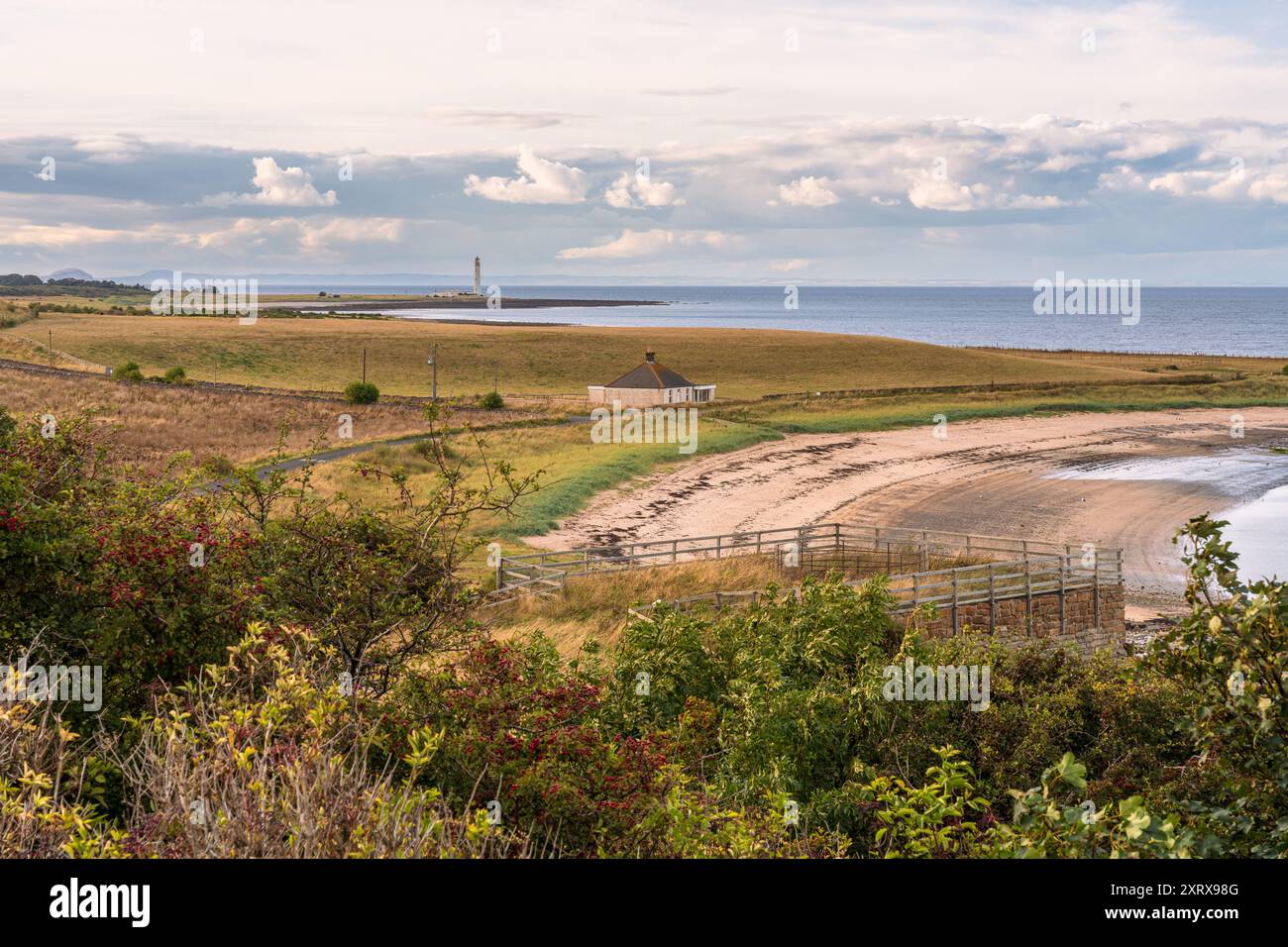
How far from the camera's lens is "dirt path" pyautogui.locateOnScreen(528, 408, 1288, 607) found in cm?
4378

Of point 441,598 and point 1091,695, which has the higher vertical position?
point 441,598

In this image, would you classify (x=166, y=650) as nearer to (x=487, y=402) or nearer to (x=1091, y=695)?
(x=1091, y=695)

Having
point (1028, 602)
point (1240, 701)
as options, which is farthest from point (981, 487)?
point (1240, 701)

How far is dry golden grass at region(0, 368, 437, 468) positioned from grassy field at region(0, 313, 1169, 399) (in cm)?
2106

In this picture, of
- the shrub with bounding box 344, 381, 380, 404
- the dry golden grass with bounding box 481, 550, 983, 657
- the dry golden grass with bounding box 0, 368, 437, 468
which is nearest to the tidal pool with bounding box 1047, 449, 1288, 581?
the dry golden grass with bounding box 481, 550, 983, 657

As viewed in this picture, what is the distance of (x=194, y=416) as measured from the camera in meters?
70.0

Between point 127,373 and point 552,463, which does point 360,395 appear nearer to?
point 127,373

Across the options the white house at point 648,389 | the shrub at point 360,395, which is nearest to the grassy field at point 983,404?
the white house at point 648,389

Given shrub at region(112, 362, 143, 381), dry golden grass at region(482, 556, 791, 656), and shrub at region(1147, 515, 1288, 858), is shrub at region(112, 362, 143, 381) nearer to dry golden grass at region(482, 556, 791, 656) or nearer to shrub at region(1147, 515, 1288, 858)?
dry golden grass at region(482, 556, 791, 656)

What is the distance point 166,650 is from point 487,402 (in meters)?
Answer: 74.7

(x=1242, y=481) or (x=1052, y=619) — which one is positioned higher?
(x=1242, y=481)

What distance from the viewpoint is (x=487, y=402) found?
274 ft

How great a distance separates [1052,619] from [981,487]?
82.6ft
